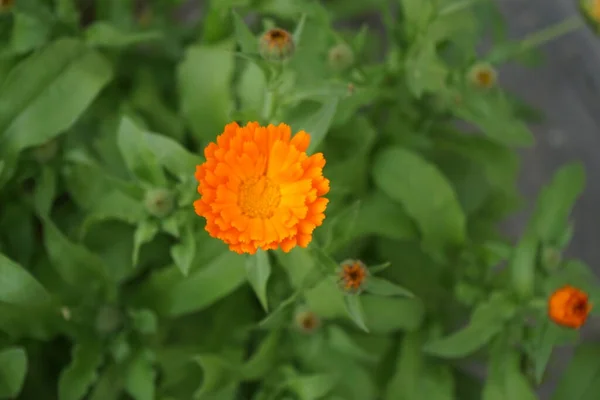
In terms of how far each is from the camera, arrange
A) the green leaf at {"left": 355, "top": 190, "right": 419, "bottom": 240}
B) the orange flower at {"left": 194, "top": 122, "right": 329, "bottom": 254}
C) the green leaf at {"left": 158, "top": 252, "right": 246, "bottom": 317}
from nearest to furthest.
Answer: the orange flower at {"left": 194, "top": 122, "right": 329, "bottom": 254}
the green leaf at {"left": 158, "top": 252, "right": 246, "bottom": 317}
the green leaf at {"left": 355, "top": 190, "right": 419, "bottom": 240}

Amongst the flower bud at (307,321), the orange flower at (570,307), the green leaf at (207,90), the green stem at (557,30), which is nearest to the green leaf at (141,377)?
the flower bud at (307,321)

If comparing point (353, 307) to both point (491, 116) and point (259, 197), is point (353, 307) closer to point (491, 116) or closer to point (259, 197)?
point (259, 197)

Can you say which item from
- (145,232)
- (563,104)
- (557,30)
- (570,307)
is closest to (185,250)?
(145,232)

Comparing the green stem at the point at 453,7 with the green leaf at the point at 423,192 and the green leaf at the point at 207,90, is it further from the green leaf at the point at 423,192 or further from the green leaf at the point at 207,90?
the green leaf at the point at 207,90

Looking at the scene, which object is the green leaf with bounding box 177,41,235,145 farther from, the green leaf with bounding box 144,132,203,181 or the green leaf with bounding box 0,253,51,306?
the green leaf with bounding box 0,253,51,306

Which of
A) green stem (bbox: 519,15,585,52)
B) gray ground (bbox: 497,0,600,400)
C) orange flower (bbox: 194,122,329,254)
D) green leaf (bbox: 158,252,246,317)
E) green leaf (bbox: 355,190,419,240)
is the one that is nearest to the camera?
orange flower (bbox: 194,122,329,254)

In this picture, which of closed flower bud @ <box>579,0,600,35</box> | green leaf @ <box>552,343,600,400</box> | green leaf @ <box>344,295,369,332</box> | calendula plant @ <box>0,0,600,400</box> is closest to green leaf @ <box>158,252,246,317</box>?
calendula plant @ <box>0,0,600,400</box>

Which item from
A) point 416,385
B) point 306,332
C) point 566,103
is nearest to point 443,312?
point 416,385
